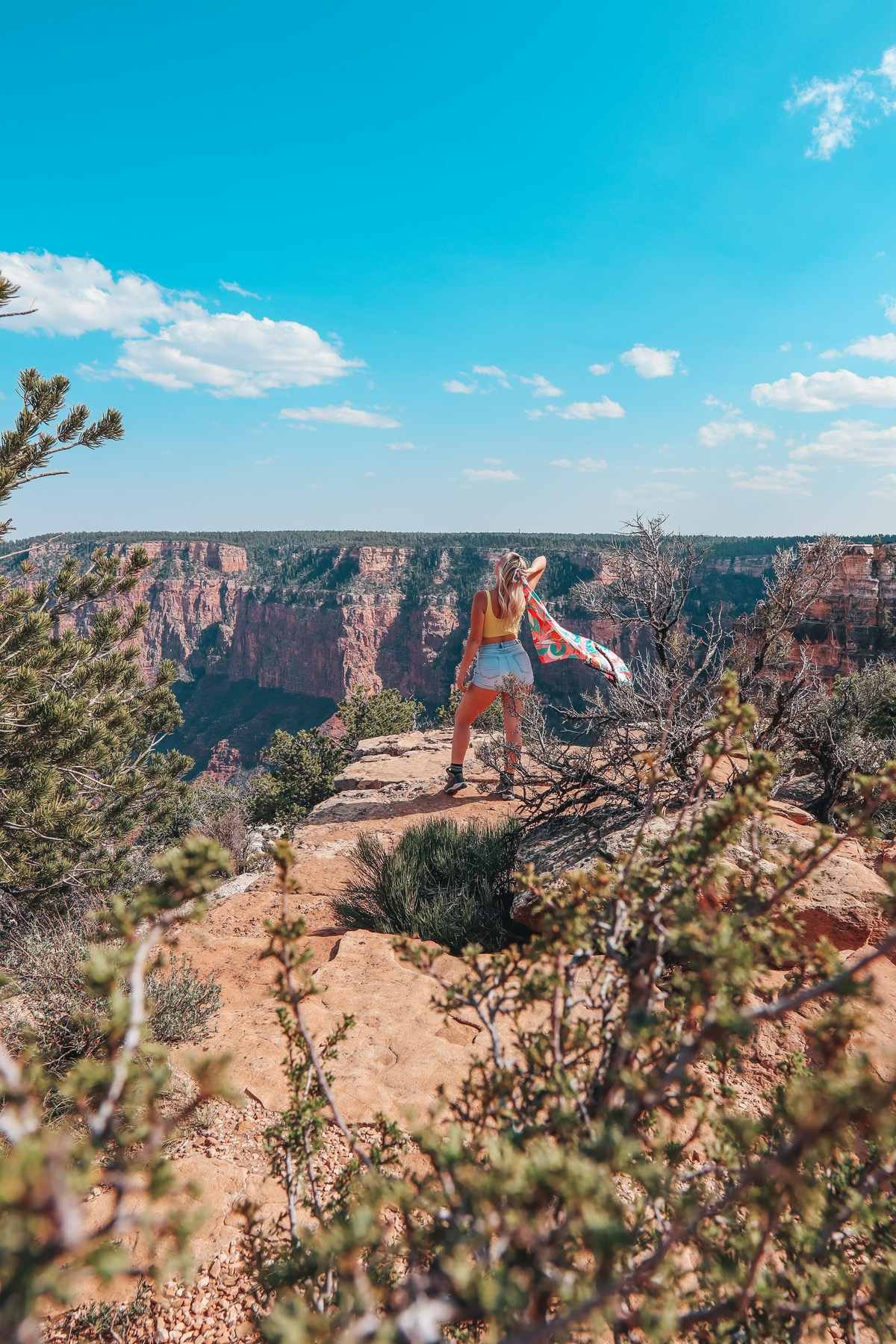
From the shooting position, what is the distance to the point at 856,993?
967 mm

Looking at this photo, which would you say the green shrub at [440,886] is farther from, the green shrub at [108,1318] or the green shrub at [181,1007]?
the green shrub at [108,1318]

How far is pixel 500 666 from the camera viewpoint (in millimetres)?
5938

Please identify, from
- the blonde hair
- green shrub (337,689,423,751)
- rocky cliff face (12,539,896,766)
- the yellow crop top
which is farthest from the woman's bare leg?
rocky cliff face (12,539,896,766)

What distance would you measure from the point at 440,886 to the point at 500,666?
7.24 feet

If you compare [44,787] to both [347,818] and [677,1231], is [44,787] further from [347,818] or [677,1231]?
[677,1231]

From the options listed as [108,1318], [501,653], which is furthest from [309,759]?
[108,1318]

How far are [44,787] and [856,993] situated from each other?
18.9 ft

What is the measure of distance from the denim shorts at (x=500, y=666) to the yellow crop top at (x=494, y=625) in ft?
0.27

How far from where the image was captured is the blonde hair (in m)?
5.83

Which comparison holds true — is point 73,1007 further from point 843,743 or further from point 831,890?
point 843,743

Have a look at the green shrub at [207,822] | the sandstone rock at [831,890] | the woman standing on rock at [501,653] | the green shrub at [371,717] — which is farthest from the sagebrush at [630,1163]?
the green shrub at [371,717]

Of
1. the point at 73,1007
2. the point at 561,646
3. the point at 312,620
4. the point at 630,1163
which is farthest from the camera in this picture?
the point at 312,620

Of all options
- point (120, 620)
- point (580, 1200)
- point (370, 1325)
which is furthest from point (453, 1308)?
point (120, 620)

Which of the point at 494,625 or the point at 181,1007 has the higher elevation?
the point at 494,625
